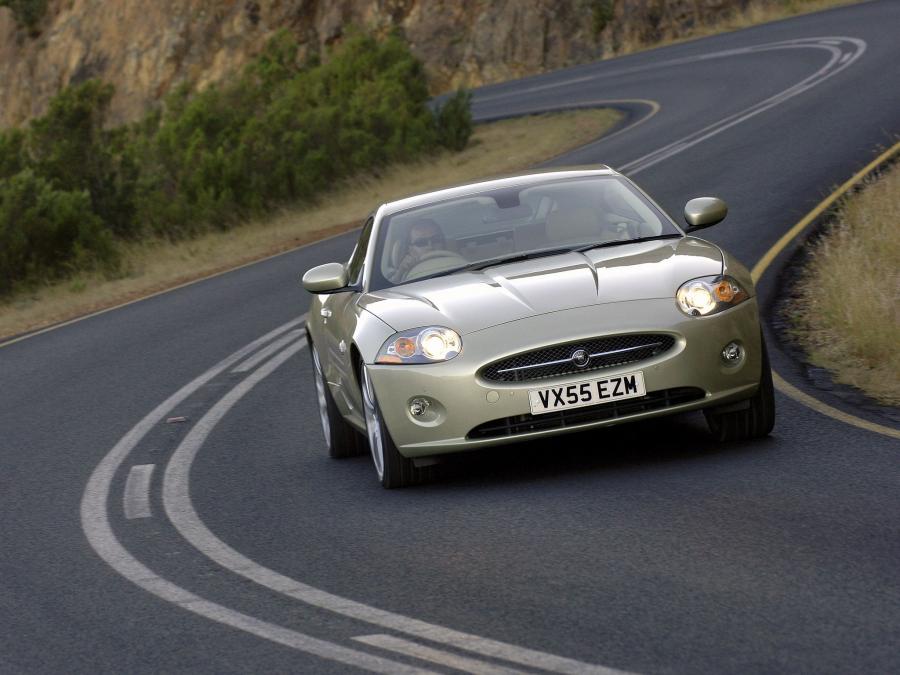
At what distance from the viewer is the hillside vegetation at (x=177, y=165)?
26906mm

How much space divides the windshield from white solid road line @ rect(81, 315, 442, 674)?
6.53 feet

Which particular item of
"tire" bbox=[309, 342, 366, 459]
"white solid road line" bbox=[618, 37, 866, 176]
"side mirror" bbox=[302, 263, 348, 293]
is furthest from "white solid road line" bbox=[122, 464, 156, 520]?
"white solid road line" bbox=[618, 37, 866, 176]

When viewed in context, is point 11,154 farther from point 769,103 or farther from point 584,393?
point 584,393

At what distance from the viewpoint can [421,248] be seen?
8.58 meters

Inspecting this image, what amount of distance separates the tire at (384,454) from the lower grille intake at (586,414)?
523 mm

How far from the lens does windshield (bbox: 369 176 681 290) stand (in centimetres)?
847

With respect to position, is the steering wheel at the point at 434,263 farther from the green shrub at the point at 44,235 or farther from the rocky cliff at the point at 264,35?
the rocky cliff at the point at 264,35

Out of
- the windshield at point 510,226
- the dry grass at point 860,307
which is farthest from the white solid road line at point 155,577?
the dry grass at point 860,307

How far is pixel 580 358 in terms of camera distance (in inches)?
285

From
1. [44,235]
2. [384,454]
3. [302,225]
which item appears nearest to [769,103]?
[302,225]

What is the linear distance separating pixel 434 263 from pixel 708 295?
5.46ft

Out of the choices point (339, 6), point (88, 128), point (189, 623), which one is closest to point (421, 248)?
point (189, 623)

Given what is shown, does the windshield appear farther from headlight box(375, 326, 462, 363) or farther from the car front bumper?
the car front bumper

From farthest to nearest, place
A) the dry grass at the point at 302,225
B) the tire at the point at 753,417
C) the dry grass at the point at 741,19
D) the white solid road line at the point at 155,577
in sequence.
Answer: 1. the dry grass at the point at 741,19
2. the dry grass at the point at 302,225
3. the tire at the point at 753,417
4. the white solid road line at the point at 155,577
